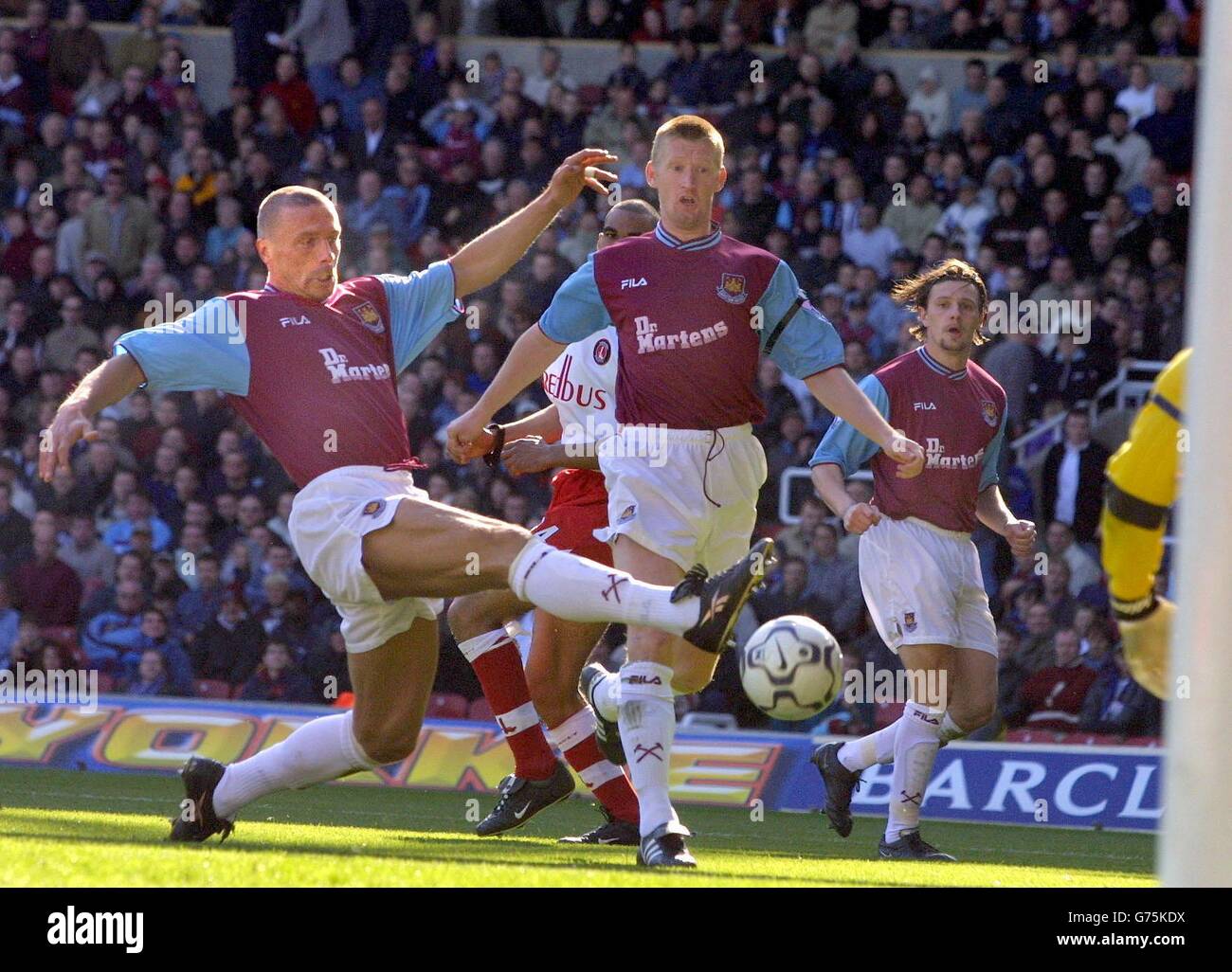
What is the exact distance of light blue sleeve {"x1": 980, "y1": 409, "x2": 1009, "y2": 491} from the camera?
342 inches

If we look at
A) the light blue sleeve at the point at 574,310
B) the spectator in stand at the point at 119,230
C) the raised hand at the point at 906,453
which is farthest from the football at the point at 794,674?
the spectator in stand at the point at 119,230

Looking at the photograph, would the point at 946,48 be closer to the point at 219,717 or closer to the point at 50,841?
the point at 219,717

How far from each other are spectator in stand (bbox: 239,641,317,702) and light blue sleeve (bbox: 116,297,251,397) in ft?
25.1

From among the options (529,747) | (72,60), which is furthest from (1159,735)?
(72,60)

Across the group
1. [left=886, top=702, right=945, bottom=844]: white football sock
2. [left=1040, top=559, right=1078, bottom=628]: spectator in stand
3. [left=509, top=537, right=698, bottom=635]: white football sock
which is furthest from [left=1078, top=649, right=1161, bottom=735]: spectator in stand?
[left=509, top=537, right=698, bottom=635]: white football sock

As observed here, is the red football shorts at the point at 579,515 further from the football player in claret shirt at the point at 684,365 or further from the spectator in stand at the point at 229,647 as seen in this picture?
the spectator in stand at the point at 229,647

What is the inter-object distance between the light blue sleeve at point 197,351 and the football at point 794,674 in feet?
6.80

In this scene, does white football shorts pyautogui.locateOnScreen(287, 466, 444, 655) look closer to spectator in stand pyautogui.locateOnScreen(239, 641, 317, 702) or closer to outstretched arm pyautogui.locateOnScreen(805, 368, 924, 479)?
outstretched arm pyautogui.locateOnScreen(805, 368, 924, 479)

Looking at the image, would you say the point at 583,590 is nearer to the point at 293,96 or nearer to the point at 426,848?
the point at 426,848

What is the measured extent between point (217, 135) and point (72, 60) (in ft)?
6.79

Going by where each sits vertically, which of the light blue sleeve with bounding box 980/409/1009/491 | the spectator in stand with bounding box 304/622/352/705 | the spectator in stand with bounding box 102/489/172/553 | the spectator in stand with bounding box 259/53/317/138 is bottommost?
the spectator in stand with bounding box 304/622/352/705

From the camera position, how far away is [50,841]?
648 cm

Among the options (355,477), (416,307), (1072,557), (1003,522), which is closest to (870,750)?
(1003,522)

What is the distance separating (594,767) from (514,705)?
→ 1.50 ft
